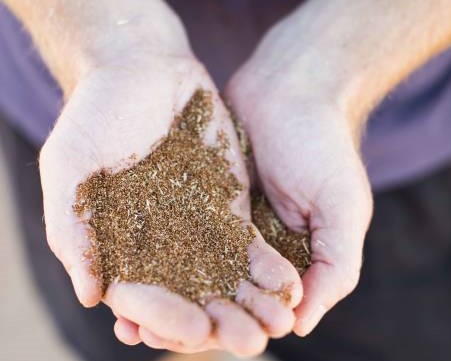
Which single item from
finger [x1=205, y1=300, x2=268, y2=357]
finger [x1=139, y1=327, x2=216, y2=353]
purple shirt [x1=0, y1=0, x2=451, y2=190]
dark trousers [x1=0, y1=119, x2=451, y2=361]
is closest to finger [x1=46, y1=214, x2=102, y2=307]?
finger [x1=139, y1=327, x2=216, y2=353]

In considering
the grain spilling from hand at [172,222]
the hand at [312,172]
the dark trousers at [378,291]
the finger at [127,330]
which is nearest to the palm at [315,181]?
the hand at [312,172]

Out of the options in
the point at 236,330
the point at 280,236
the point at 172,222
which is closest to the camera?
the point at 236,330

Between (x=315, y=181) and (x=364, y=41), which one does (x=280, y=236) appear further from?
(x=364, y=41)

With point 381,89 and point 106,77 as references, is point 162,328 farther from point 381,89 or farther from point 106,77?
point 381,89

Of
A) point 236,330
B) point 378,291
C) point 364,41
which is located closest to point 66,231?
point 236,330

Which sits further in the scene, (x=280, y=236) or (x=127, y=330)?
(x=280, y=236)

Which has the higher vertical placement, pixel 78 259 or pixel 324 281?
pixel 78 259

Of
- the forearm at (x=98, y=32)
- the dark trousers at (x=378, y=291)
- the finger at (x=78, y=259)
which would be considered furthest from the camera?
the dark trousers at (x=378, y=291)

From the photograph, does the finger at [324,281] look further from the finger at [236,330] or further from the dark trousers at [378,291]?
the dark trousers at [378,291]
